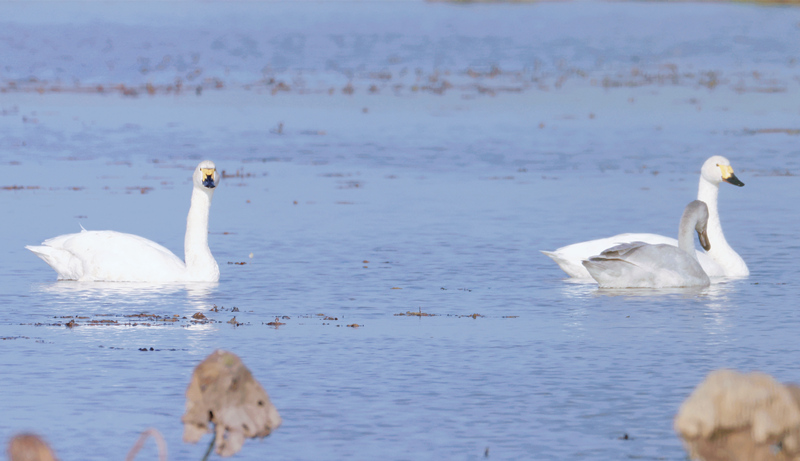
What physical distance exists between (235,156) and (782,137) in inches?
401

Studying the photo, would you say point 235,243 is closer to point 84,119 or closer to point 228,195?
point 228,195

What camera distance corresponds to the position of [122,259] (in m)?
13.6

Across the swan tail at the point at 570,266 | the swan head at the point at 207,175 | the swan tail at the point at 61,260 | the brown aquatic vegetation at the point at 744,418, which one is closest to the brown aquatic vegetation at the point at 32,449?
the brown aquatic vegetation at the point at 744,418

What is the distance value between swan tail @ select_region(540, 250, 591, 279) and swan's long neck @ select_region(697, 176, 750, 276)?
1.42 metres

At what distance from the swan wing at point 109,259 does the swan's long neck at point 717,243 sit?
17.9 ft

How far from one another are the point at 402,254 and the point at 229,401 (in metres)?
9.77

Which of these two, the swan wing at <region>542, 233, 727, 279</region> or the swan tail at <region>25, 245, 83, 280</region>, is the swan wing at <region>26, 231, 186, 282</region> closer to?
the swan tail at <region>25, 245, 83, 280</region>

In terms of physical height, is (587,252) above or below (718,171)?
below

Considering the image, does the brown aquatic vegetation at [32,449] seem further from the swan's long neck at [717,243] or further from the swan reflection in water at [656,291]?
the swan's long neck at [717,243]

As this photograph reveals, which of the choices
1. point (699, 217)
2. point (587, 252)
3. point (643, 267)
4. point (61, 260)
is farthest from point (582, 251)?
point (61, 260)

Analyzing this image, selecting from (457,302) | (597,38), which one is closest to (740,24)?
(597,38)

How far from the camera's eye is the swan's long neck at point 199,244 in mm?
13617

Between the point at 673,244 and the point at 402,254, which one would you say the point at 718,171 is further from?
the point at 402,254

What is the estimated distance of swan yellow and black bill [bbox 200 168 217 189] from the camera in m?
14.3
